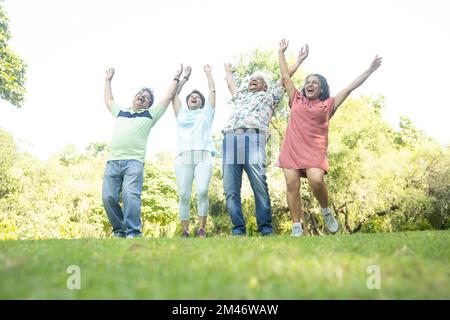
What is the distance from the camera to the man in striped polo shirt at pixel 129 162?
6270 mm

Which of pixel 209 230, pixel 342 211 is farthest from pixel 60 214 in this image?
pixel 342 211

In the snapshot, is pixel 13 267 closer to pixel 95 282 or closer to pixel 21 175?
pixel 95 282

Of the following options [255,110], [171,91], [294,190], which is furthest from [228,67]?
[294,190]

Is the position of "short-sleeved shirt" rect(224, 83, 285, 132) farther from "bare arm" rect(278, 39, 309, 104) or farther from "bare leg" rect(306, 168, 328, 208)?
"bare leg" rect(306, 168, 328, 208)

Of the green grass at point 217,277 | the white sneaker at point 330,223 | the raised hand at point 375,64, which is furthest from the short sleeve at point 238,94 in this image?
the green grass at point 217,277

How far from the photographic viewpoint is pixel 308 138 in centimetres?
571

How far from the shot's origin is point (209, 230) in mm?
23594

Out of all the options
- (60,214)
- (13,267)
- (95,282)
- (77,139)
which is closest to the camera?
(95,282)

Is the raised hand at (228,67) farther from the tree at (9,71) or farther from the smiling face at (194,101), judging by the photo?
the tree at (9,71)

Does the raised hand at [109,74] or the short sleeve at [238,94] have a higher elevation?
the raised hand at [109,74]

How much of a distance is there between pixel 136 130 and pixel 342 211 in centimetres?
1850

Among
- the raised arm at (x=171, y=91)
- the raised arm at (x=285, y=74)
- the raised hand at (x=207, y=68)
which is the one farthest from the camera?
the raised hand at (x=207, y=68)

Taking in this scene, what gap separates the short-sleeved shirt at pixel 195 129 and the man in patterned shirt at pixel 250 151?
322mm

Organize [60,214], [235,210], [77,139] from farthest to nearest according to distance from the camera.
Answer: [77,139] < [60,214] < [235,210]
